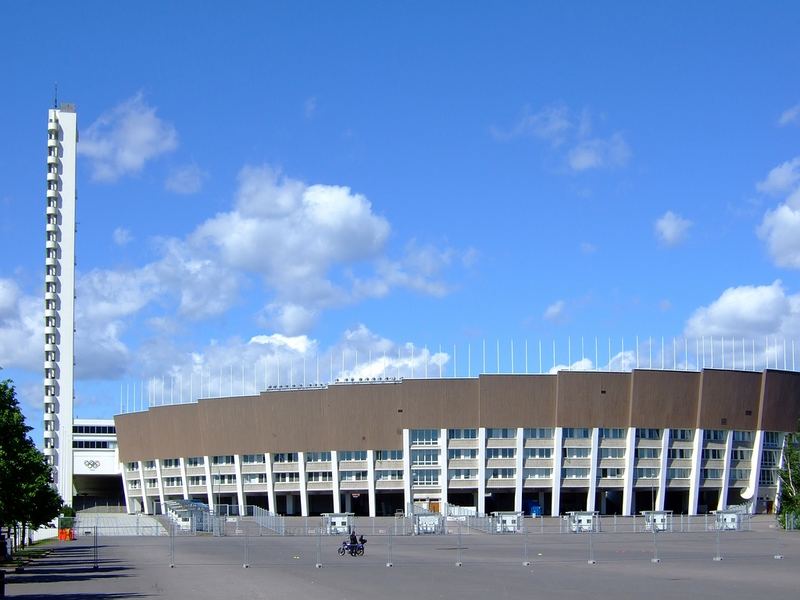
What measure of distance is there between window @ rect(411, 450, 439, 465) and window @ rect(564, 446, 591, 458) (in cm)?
1588

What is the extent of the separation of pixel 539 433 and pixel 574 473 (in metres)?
6.66

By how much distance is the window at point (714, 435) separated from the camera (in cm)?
13762

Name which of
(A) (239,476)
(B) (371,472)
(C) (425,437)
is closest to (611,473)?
(C) (425,437)

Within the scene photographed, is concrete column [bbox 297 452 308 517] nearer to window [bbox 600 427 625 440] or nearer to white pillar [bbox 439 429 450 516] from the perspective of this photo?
white pillar [bbox 439 429 450 516]

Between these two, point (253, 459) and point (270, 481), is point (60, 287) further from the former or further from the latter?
point (270, 481)

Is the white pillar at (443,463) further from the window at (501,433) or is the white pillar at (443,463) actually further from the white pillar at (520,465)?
the white pillar at (520,465)

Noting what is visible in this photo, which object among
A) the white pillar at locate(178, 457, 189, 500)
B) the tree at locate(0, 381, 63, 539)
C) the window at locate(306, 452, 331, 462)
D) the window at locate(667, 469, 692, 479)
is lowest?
the white pillar at locate(178, 457, 189, 500)

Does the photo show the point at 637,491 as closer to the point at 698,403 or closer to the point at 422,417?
the point at 698,403

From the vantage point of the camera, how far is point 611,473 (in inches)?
5418

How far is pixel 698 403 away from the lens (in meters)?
136

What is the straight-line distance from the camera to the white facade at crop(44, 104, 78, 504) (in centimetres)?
15650

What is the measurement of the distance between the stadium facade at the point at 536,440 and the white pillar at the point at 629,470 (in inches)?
6.8

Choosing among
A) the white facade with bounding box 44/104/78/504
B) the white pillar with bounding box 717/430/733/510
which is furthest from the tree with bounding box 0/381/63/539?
the white facade with bounding box 44/104/78/504

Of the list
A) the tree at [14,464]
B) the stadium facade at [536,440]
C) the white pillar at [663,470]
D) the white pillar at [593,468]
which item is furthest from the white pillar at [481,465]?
the tree at [14,464]
